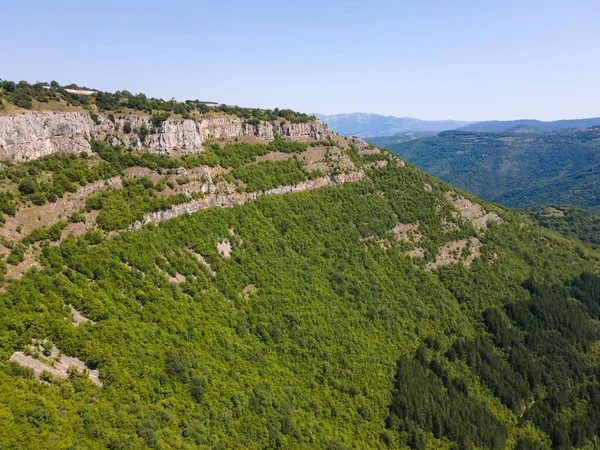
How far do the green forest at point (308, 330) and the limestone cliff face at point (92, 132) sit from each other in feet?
17.6

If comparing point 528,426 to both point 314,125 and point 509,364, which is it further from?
point 314,125

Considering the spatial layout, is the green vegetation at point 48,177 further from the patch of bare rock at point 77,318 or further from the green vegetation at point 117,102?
the patch of bare rock at point 77,318

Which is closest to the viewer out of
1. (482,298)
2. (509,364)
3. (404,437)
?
(404,437)

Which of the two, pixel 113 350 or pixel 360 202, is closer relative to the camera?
pixel 113 350

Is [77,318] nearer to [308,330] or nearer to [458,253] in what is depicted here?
[308,330]

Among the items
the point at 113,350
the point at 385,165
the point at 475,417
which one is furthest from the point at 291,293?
the point at 385,165

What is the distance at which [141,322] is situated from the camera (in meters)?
51.2

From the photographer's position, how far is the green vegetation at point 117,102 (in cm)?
7369

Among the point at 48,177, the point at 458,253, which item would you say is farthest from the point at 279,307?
the point at 458,253

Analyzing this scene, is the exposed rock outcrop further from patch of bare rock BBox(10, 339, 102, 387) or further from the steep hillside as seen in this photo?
patch of bare rock BBox(10, 339, 102, 387)

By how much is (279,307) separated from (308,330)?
685 centimetres

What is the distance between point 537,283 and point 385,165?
54.5m

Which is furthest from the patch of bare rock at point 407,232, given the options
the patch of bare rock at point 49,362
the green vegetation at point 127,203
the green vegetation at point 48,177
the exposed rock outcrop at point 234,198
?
the patch of bare rock at point 49,362

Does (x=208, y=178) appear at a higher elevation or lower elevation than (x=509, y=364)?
higher
